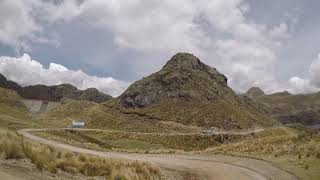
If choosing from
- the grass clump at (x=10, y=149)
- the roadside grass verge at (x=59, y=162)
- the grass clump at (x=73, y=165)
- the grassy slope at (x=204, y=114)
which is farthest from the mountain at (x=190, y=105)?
the grass clump at (x=10, y=149)

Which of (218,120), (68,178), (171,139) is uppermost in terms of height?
(218,120)

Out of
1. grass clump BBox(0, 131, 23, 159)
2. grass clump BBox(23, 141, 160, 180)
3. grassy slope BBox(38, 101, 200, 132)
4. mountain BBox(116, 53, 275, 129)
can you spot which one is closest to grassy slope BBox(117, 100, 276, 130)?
mountain BBox(116, 53, 275, 129)

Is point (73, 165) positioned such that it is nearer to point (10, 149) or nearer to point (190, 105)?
point (10, 149)

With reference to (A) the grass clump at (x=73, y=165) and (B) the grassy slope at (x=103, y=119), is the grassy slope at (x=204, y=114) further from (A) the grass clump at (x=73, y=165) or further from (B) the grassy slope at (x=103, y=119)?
(A) the grass clump at (x=73, y=165)

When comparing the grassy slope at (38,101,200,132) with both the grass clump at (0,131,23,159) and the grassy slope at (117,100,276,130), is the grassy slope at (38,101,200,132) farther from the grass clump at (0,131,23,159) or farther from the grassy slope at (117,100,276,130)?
the grass clump at (0,131,23,159)

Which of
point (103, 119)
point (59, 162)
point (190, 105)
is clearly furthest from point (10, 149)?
point (190, 105)

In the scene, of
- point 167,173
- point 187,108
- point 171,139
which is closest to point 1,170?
point 167,173

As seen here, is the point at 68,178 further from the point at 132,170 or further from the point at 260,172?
the point at 260,172

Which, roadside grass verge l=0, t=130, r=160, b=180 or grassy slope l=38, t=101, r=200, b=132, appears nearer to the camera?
roadside grass verge l=0, t=130, r=160, b=180

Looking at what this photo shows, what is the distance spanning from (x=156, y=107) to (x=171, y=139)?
79081mm

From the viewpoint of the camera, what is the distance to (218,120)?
6324 inches

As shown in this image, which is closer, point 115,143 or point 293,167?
point 293,167

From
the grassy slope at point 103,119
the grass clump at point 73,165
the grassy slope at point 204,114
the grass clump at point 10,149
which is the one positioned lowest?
the grass clump at point 73,165

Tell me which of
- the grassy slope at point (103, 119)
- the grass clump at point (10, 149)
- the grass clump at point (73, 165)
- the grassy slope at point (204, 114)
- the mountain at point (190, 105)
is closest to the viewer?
the grass clump at point (10, 149)
